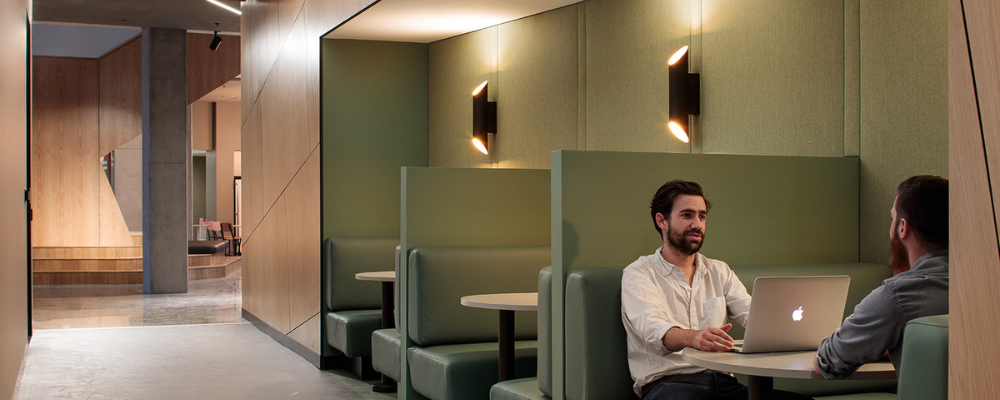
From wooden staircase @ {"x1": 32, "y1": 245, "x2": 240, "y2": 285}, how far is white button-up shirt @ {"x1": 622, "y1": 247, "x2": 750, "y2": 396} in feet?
38.2

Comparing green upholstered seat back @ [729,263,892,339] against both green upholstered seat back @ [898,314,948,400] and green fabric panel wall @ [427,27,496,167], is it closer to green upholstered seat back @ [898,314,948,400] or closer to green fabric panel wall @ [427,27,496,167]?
green upholstered seat back @ [898,314,948,400]

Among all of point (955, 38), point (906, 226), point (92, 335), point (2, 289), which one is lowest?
point (92, 335)

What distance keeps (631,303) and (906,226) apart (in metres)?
0.96

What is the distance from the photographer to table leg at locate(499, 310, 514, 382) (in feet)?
12.0

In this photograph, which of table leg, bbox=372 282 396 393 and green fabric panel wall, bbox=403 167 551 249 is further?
table leg, bbox=372 282 396 393

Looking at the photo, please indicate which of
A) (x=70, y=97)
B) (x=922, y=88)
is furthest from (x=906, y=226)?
(x=70, y=97)

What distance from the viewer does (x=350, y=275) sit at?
5949 millimetres

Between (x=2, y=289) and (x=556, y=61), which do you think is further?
(x=556, y=61)

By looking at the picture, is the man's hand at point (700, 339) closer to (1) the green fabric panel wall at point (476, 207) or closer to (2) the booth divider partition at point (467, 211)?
(2) the booth divider partition at point (467, 211)

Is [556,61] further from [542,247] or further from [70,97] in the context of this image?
[70,97]

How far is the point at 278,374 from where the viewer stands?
5.80 meters

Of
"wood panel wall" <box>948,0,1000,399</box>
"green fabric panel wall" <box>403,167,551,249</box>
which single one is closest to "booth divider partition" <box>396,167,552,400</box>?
"green fabric panel wall" <box>403,167,551,249</box>

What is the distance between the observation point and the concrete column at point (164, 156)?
11.3m

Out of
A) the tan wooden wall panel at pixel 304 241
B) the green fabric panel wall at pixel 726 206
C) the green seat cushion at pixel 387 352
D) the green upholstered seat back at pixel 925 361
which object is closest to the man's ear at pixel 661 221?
the green fabric panel wall at pixel 726 206
